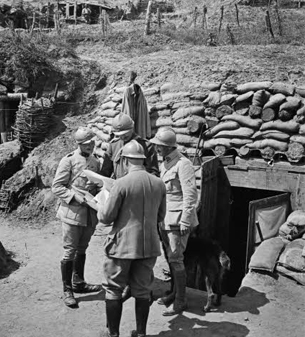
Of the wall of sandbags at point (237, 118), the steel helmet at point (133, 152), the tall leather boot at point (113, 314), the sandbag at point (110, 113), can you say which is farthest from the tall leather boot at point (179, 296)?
the sandbag at point (110, 113)

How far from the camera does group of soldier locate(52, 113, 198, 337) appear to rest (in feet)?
11.2

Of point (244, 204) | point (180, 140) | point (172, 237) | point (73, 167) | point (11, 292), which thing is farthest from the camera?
point (244, 204)

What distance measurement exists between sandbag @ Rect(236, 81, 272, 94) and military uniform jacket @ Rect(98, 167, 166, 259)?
13.6 ft

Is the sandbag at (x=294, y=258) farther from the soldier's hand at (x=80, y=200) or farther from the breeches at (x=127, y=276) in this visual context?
the soldier's hand at (x=80, y=200)

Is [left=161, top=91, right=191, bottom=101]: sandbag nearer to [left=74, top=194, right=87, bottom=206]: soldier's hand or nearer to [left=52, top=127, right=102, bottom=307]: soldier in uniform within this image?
[left=52, top=127, right=102, bottom=307]: soldier in uniform

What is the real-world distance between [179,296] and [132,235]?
3.87 ft

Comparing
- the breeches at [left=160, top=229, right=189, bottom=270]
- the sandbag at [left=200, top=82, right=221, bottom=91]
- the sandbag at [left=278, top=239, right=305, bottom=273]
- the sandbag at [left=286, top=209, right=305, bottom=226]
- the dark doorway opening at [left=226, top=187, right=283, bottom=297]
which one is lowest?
the dark doorway opening at [left=226, top=187, right=283, bottom=297]

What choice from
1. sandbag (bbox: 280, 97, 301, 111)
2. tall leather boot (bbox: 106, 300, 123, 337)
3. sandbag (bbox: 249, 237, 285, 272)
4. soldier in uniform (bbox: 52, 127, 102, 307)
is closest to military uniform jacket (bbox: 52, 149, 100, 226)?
soldier in uniform (bbox: 52, 127, 102, 307)

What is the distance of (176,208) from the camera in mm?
4215

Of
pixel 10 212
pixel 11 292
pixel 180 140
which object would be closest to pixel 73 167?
pixel 11 292

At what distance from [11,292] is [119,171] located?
190cm

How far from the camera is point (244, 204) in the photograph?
8328mm

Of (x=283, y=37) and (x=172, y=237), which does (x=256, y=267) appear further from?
(x=283, y=37)

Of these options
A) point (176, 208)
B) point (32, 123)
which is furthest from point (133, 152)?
point (32, 123)
